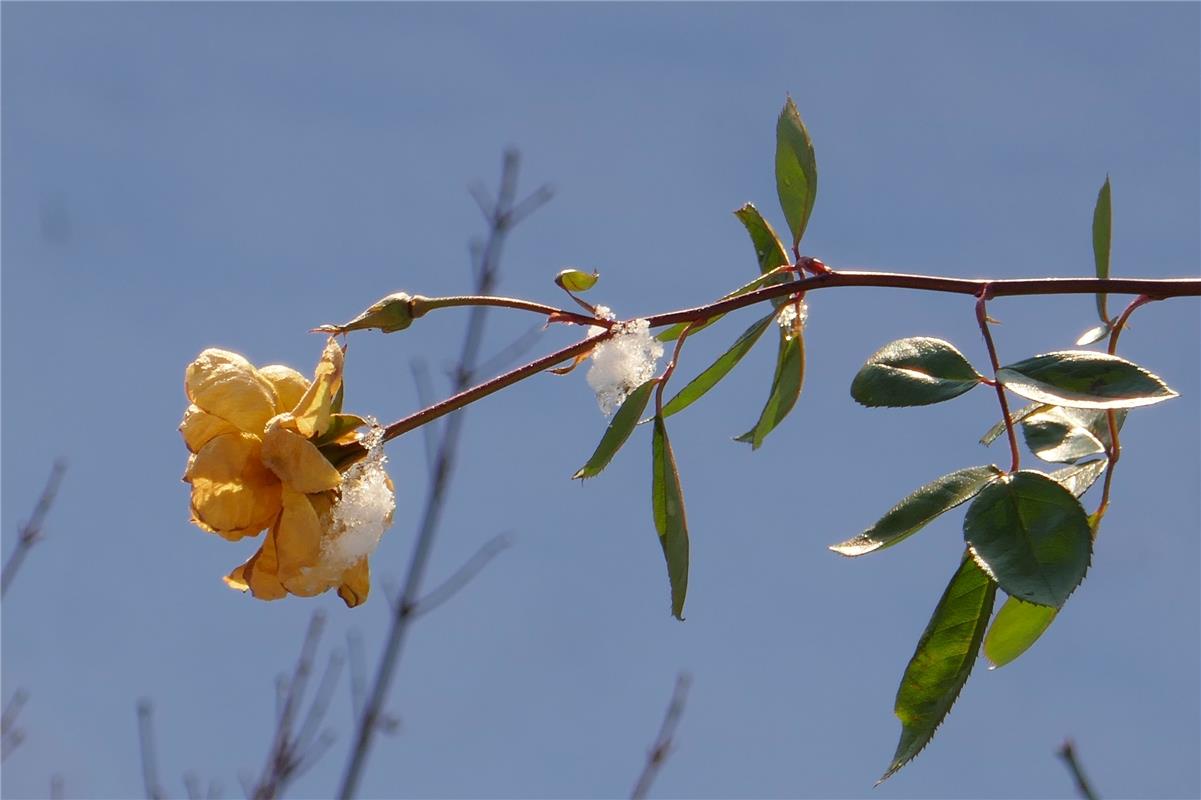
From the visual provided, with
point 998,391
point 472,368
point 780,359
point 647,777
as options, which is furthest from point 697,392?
point 472,368

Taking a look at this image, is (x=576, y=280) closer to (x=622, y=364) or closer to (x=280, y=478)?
(x=622, y=364)

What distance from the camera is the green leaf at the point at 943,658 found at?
92 cm

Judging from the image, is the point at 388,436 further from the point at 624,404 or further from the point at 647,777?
the point at 647,777

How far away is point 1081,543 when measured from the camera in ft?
2.86

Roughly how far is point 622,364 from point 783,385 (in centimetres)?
23

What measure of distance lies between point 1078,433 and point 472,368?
104 inches

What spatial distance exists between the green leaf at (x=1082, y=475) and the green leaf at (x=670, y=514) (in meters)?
0.38

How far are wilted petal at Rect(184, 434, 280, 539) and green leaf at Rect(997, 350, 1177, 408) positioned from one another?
520 mm

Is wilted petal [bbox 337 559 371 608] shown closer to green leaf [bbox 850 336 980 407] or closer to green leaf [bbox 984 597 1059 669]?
green leaf [bbox 850 336 980 407]

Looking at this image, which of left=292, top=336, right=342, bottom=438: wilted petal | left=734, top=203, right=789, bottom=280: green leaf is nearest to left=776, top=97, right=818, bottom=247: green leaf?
left=734, top=203, right=789, bottom=280: green leaf

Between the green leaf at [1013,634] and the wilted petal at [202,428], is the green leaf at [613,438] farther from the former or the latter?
the green leaf at [1013,634]

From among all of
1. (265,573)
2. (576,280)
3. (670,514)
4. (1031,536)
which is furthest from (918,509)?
(265,573)

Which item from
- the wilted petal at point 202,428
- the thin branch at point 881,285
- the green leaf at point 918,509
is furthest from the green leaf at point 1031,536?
the wilted petal at point 202,428

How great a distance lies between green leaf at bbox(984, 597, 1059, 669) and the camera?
110cm
